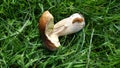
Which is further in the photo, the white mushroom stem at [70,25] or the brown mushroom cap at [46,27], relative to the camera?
the white mushroom stem at [70,25]

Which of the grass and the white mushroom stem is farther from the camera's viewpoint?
the white mushroom stem

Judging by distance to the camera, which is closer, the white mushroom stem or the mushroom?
the mushroom

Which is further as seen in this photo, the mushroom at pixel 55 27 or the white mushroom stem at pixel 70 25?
the white mushroom stem at pixel 70 25

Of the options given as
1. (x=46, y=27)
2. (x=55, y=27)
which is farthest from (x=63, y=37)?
(x=46, y=27)
